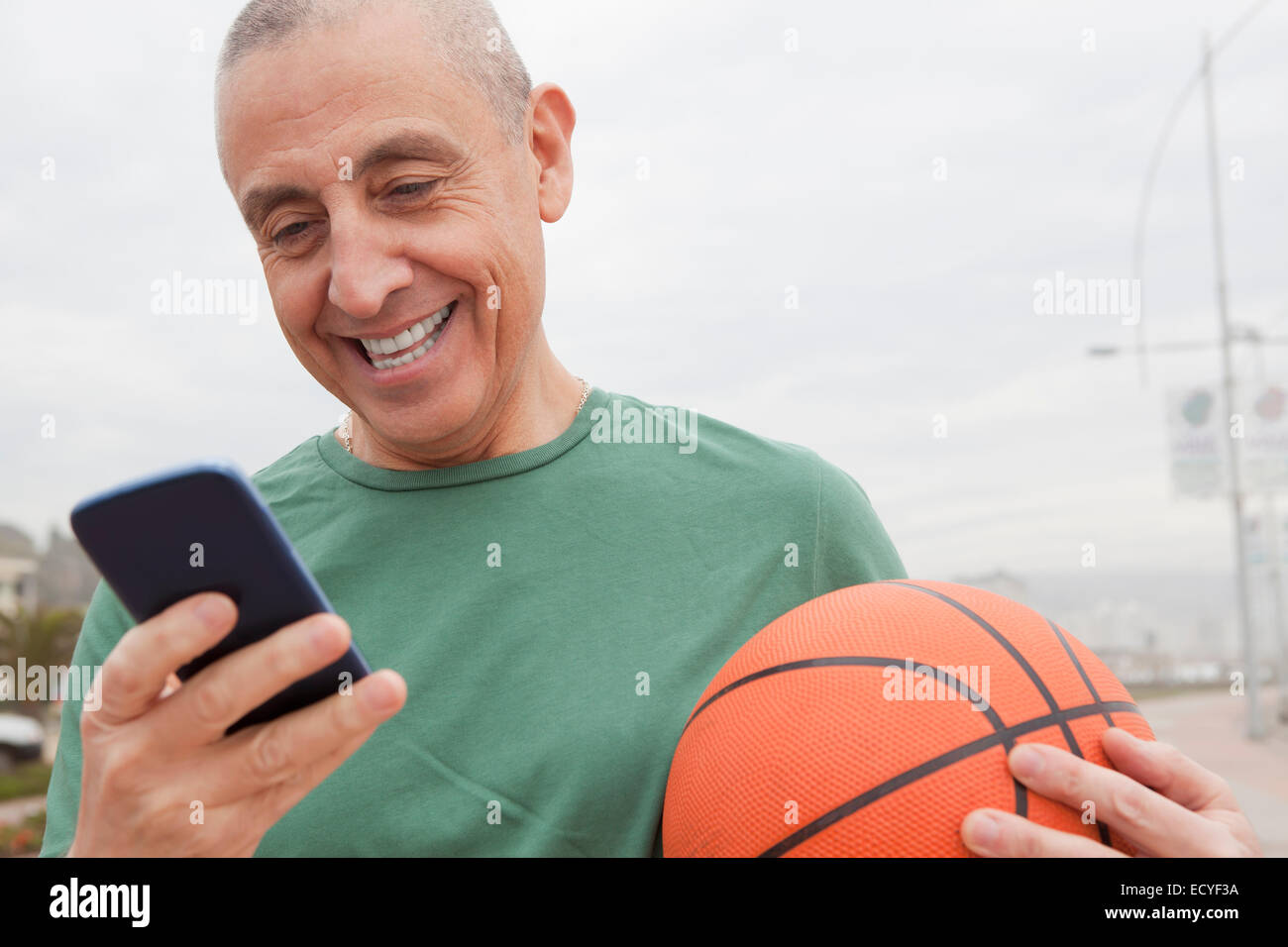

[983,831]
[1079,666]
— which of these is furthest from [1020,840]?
[1079,666]

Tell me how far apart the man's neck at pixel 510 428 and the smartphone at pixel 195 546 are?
121 cm

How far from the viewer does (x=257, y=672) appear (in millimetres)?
1414

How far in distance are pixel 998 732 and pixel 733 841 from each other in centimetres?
54

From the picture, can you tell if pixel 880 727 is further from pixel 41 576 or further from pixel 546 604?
pixel 41 576

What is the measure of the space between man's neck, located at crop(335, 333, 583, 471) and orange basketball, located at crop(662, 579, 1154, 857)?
0.89 meters

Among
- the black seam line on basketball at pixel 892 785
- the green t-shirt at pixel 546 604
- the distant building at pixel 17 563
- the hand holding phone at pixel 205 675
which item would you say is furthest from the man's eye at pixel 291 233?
the distant building at pixel 17 563

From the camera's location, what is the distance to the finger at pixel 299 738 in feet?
4.81

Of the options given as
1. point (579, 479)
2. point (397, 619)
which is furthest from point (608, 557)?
point (397, 619)

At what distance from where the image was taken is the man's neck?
2.73m

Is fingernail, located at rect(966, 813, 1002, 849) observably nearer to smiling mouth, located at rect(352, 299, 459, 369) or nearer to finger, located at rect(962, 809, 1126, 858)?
finger, located at rect(962, 809, 1126, 858)

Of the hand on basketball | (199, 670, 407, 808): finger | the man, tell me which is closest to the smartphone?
(199, 670, 407, 808): finger

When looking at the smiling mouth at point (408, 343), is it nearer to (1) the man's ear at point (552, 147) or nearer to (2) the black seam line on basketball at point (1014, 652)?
(1) the man's ear at point (552, 147)

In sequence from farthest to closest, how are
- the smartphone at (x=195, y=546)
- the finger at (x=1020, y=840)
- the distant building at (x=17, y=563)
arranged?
the distant building at (x=17, y=563) < the finger at (x=1020, y=840) < the smartphone at (x=195, y=546)
